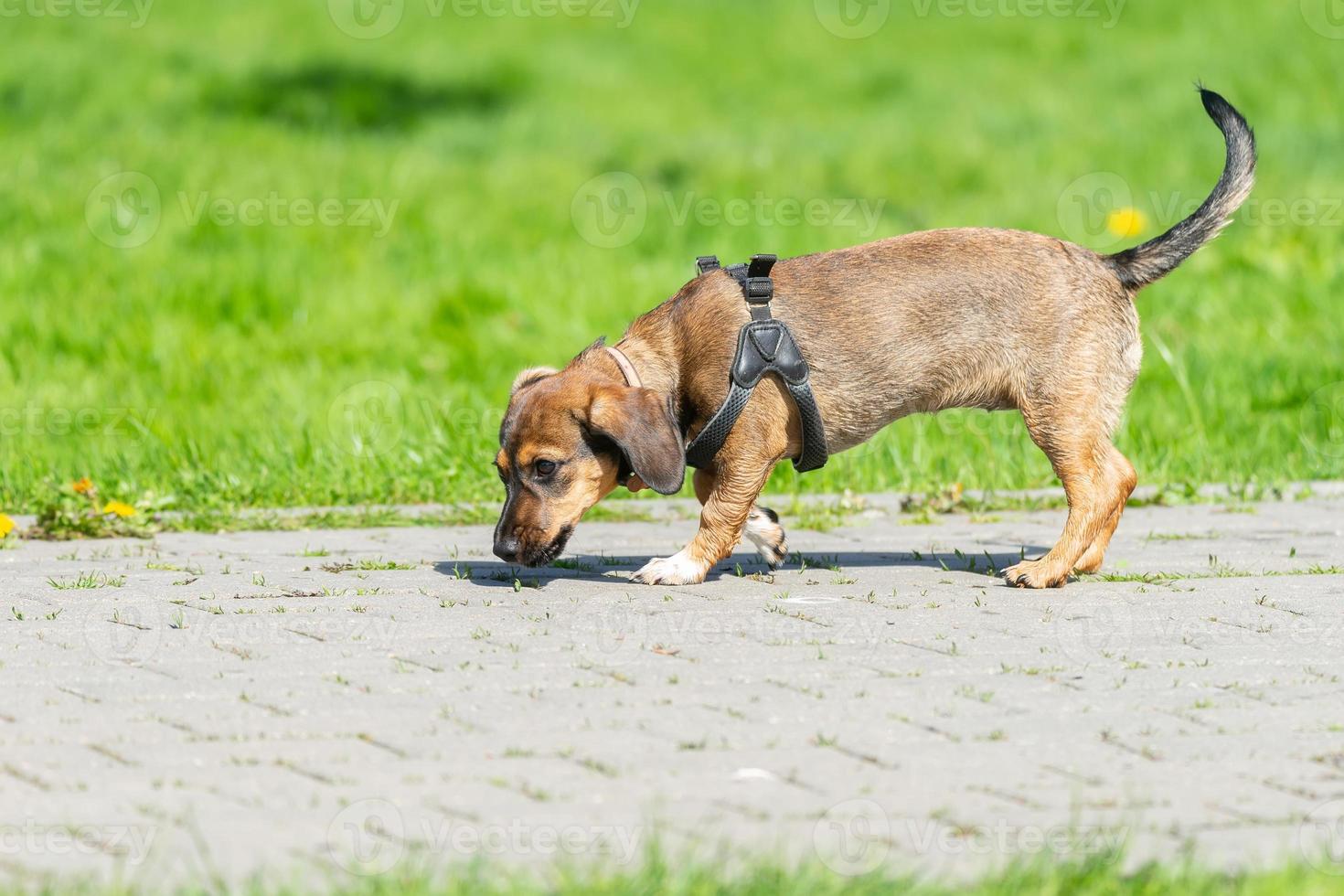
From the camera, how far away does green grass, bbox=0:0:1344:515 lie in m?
8.33

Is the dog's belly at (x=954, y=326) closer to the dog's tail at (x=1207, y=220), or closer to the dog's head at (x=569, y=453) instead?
the dog's tail at (x=1207, y=220)

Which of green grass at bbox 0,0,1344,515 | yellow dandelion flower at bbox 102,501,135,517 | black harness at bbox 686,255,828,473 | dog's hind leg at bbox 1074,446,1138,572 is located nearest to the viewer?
black harness at bbox 686,255,828,473

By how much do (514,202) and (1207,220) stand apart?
714 centimetres

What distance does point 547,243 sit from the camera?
11.7m

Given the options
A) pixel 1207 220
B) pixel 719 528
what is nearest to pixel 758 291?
pixel 719 528

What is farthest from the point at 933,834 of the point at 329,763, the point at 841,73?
the point at 841,73

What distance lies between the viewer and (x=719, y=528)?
5.68 meters

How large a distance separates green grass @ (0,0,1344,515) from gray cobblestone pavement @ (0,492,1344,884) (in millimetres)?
2162

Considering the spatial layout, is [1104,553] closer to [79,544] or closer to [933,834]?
[933,834]

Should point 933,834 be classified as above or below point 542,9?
below

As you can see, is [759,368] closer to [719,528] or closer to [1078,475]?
[719,528]

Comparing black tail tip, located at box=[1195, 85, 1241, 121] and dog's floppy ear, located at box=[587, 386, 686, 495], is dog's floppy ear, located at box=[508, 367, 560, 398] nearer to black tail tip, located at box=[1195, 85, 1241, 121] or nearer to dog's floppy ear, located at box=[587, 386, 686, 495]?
dog's floppy ear, located at box=[587, 386, 686, 495]

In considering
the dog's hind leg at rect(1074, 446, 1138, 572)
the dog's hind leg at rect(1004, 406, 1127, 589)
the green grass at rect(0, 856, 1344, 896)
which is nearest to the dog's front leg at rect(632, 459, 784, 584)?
the dog's hind leg at rect(1004, 406, 1127, 589)

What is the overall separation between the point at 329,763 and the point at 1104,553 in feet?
11.8
